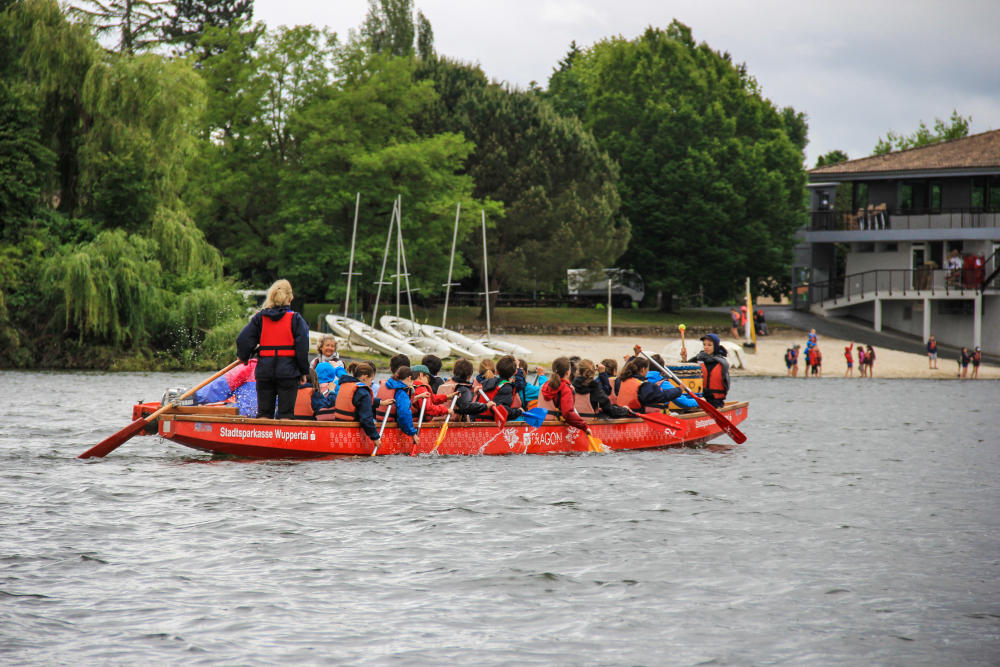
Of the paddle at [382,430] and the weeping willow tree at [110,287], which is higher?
the weeping willow tree at [110,287]

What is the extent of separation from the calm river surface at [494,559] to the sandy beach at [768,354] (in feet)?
83.8

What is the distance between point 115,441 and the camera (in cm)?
1526

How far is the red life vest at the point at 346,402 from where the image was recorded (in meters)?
15.1

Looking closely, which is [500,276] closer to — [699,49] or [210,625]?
[699,49]

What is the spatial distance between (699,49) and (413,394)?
5181 centimetres

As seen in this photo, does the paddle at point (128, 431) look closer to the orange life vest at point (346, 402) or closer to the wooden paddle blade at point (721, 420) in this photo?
the orange life vest at point (346, 402)

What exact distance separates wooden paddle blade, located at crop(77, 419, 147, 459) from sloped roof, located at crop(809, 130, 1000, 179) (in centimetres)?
4716

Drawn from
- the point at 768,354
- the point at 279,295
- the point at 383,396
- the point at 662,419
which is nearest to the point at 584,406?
the point at 662,419

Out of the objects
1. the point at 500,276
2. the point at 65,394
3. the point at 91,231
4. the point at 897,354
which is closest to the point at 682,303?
the point at 500,276

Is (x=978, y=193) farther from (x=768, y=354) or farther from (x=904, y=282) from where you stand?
(x=768, y=354)

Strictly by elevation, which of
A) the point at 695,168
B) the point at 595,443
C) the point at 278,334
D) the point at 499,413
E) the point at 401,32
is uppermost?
the point at 401,32

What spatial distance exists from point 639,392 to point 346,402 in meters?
5.35

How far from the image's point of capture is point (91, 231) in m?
34.9

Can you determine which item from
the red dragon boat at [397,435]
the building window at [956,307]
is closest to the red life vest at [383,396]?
the red dragon boat at [397,435]
